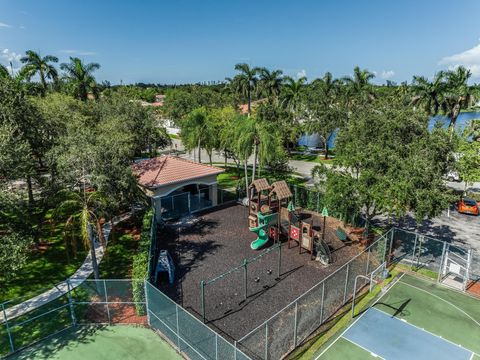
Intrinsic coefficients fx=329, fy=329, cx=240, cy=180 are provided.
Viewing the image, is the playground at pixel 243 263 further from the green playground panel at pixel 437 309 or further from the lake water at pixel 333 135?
the lake water at pixel 333 135

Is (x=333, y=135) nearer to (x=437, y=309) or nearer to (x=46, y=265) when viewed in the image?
(x=437, y=309)

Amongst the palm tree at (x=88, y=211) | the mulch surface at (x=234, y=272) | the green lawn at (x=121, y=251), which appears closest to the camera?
the palm tree at (x=88, y=211)

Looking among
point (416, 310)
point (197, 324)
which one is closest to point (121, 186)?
point (197, 324)

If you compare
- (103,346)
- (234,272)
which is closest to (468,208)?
(234,272)

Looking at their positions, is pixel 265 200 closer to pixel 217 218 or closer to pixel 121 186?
pixel 217 218

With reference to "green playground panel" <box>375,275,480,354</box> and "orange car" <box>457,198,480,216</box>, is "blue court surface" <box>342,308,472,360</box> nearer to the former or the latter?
"green playground panel" <box>375,275,480,354</box>

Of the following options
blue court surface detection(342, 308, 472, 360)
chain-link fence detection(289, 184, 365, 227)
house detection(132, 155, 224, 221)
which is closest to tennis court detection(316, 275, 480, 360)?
blue court surface detection(342, 308, 472, 360)

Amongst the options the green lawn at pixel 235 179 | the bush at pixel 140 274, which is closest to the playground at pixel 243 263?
the bush at pixel 140 274
